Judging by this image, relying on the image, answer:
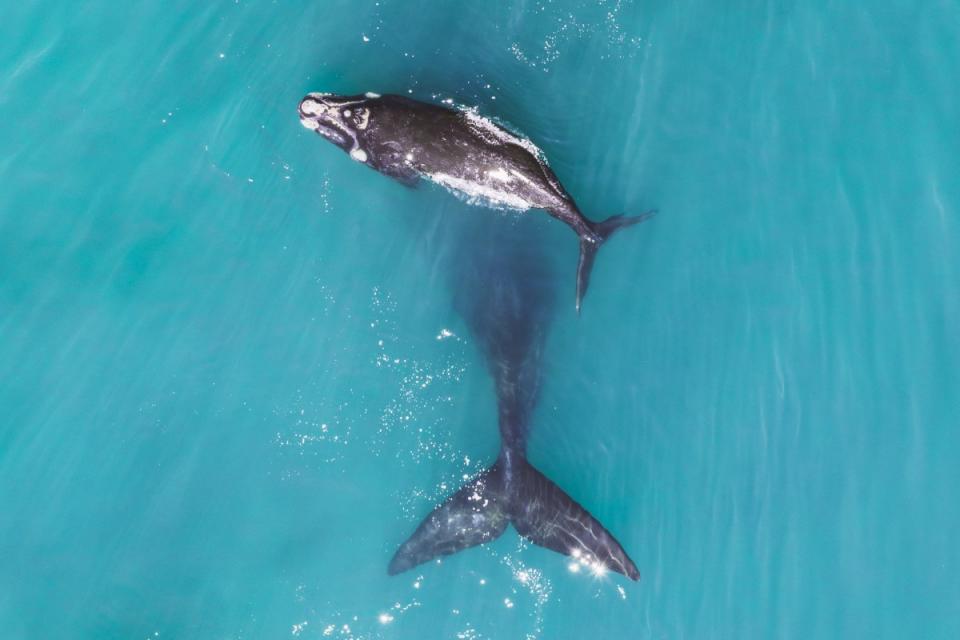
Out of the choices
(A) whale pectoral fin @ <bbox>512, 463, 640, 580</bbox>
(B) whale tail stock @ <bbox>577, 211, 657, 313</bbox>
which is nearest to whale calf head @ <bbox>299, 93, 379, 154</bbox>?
(B) whale tail stock @ <bbox>577, 211, 657, 313</bbox>

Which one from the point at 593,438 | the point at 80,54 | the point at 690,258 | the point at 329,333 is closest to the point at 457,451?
the point at 593,438

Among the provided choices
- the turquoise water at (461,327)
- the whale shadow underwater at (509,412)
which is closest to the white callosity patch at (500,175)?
the whale shadow underwater at (509,412)

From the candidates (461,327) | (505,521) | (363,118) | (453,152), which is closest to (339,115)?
(363,118)

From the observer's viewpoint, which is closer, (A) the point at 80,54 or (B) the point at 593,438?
(B) the point at 593,438

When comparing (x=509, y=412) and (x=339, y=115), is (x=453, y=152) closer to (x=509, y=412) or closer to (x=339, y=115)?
(x=339, y=115)

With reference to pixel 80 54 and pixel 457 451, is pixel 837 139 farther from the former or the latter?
pixel 80 54

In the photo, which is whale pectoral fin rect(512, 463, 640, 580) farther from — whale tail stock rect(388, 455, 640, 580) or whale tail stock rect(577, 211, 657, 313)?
whale tail stock rect(577, 211, 657, 313)
